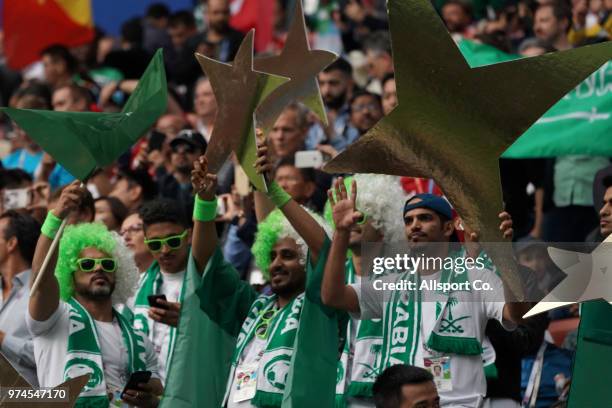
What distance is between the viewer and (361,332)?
281 inches

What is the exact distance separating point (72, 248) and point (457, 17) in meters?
4.66

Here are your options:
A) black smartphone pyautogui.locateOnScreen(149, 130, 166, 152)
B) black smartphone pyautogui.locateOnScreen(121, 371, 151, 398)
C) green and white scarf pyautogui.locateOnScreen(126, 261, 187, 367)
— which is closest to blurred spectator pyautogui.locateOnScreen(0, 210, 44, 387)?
green and white scarf pyautogui.locateOnScreen(126, 261, 187, 367)

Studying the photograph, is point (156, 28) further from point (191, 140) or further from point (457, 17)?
point (191, 140)

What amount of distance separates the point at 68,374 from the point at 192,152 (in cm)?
274

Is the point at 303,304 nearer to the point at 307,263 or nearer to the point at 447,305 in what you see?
A: the point at 307,263

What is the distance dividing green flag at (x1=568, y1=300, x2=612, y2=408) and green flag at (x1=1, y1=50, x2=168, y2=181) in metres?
2.44

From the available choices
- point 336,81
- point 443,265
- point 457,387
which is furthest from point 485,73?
point 336,81

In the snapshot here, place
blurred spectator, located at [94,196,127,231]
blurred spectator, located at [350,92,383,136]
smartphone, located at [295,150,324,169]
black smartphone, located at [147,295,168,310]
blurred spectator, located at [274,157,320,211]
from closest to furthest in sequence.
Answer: black smartphone, located at [147,295,168,310]
blurred spectator, located at [274,157,320,211]
smartphone, located at [295,150,324,169]
blurred spectator, located at [94,196,127,231]
blurred spectator, located at [350,92,383,136]

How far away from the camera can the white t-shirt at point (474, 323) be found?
6.82 metres

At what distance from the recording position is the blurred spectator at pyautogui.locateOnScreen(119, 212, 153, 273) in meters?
9.20

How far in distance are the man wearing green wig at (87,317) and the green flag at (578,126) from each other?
9.18 feet

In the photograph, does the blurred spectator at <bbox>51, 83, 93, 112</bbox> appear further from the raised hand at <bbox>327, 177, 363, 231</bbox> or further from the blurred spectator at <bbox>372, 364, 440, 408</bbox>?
the blurred spectator at <bbox>372, 364, 440, 408</bbox>

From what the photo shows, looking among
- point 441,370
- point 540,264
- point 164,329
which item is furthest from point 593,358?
point 164,329

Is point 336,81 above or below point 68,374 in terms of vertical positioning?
above
